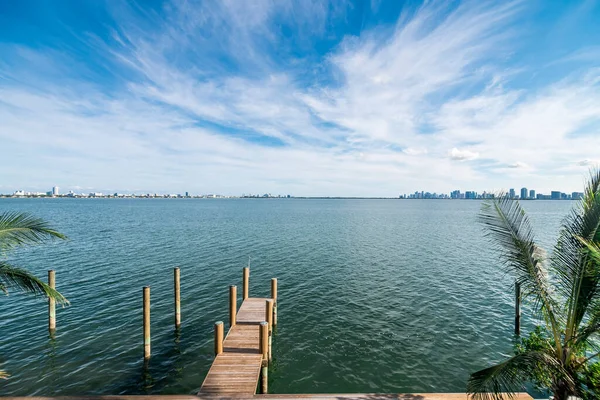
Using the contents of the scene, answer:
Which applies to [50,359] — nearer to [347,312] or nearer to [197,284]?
[197,284]

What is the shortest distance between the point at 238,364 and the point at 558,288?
1089cm

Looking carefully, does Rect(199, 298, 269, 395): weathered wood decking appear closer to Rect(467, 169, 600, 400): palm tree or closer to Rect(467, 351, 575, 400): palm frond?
Rect(467, 351, 575, 400): palm frond

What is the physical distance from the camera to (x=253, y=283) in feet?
81.8

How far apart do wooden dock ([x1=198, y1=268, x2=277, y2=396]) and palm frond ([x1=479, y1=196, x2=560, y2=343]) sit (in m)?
8.88

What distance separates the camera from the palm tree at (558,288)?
6738 mm

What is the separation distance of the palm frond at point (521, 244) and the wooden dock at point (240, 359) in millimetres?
8879

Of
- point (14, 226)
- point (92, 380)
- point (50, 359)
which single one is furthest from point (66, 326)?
point (14, 226)

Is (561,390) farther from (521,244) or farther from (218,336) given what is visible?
(218,336)

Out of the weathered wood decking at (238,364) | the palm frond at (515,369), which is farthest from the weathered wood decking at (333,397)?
the palm frond at (515,369)

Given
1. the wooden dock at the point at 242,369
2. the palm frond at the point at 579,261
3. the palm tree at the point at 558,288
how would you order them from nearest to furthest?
the palm tree at the point at 558,288 < the palm frond at the point at 579,261 < the wooden dock at the point at 242,369

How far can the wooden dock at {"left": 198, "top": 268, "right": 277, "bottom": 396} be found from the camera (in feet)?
32.9

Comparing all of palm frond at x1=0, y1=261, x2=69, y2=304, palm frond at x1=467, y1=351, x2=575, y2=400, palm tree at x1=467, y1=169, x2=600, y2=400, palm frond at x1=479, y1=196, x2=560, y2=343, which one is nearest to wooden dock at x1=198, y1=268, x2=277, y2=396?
palm frond at x1=0, y1=261, x2=69, y2=304

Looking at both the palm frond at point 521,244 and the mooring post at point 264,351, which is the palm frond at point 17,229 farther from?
the palm frond at point 521,244

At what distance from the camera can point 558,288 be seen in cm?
779
